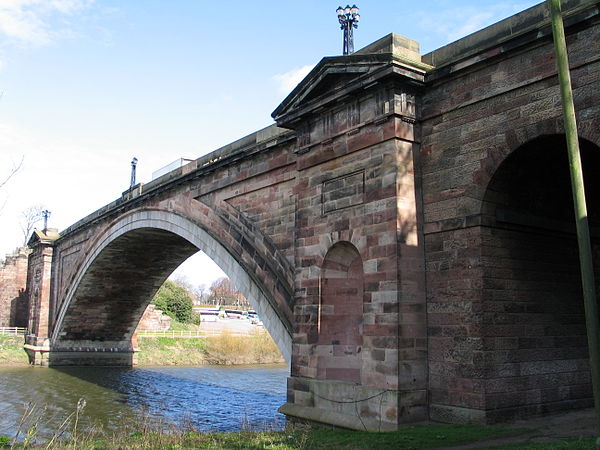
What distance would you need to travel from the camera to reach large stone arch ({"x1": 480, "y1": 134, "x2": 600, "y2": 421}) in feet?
29.7

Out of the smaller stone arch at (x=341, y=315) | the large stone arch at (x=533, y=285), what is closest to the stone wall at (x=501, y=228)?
the large stone arch at (x=533, y=285)

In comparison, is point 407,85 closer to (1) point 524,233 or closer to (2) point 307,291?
(1) point 524,233

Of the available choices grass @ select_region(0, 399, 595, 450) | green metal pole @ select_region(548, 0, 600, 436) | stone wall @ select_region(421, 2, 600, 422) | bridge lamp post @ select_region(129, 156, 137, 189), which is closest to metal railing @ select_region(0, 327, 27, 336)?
bridge lamp post @ select_region(129, 156, 137, 189)

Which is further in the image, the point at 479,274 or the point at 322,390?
the point at 322,390

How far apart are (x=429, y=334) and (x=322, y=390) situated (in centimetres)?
222

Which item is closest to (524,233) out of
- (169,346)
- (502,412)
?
(502,412)

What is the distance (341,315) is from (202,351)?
25.0 m

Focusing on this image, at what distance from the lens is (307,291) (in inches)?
452

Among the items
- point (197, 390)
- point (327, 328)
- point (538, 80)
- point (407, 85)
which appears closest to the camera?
point (538, 80)

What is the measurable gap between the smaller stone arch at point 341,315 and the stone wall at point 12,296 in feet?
111

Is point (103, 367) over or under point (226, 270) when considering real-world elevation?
under

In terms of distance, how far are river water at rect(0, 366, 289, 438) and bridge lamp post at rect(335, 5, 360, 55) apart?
737 cm

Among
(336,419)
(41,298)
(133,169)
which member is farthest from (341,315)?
(41,298)

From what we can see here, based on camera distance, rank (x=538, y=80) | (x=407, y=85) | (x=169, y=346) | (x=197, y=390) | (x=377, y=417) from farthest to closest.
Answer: (x=169, y=346)
(x=197, y=390)
(x=407, y=85)
(x=377, y=417)
(x=538, y=80)
